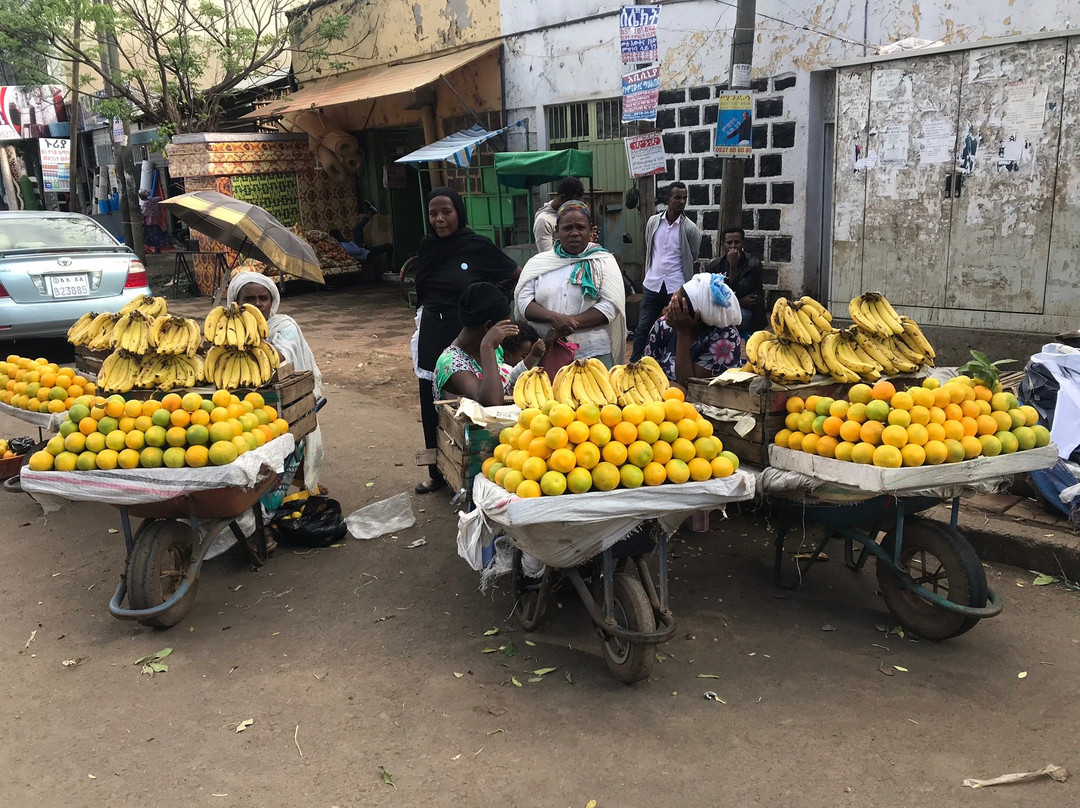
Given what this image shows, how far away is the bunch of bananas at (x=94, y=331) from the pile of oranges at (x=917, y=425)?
4.31 m

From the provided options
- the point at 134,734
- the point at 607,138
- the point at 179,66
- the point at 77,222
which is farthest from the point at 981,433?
the point at 179,66

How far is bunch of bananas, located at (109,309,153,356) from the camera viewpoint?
15.9 feet

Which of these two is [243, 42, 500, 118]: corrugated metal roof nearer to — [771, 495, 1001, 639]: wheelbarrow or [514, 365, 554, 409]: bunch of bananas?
[514, 365, 554, 409]: bunch of bananas

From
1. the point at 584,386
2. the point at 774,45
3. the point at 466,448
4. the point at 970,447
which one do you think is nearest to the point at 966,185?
the point at 774,45

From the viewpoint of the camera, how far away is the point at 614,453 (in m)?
3.28

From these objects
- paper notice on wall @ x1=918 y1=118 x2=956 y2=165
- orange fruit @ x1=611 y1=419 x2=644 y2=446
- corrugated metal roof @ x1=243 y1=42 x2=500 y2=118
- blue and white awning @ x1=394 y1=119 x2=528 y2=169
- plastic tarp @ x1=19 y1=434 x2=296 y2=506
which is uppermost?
corrugated metal roof @ x1=243 y1=42 x2=500 y2=118

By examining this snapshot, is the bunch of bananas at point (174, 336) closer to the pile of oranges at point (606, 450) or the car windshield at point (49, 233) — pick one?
the pile of oranges at point (606, 450)

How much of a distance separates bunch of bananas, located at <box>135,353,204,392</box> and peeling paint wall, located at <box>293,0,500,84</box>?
364 inches

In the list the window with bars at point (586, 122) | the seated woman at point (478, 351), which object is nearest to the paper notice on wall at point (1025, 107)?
the seated woman at point (478, 351)

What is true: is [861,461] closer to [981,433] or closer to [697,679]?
[981,433]

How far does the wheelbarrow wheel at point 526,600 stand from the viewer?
3992 mm

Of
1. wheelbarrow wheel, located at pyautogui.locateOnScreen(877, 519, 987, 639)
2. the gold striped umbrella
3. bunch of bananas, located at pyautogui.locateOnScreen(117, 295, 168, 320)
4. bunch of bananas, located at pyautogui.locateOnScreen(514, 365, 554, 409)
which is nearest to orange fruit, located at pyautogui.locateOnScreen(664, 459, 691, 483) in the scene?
bunch of bananas, located at pyautogui.locateOnScreen(514, 365, 554, 409)

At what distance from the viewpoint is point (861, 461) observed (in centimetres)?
353

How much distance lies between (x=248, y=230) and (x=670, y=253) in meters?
4.08
